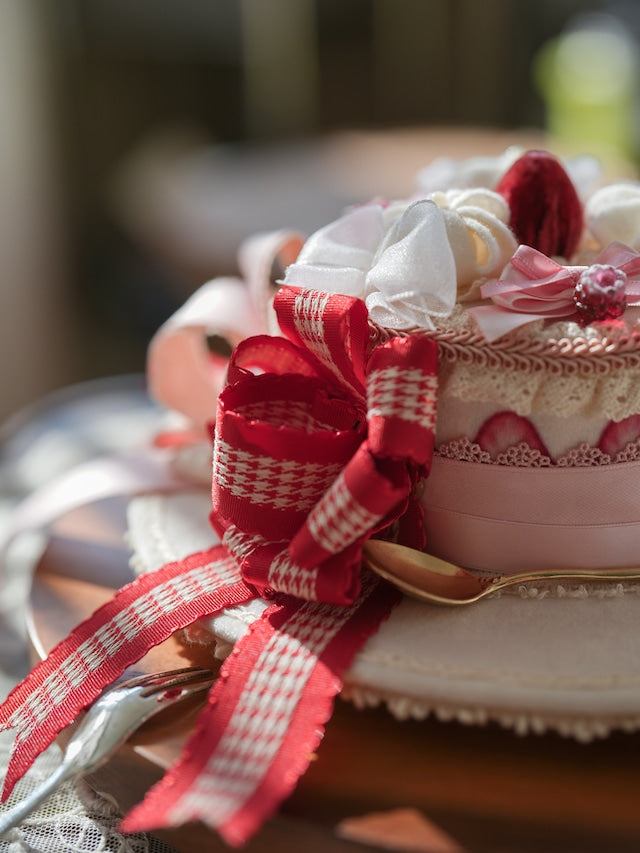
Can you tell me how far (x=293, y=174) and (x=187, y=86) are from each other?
3.47 ft

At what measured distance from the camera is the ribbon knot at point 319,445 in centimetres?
43

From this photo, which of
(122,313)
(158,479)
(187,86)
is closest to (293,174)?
(122,313)

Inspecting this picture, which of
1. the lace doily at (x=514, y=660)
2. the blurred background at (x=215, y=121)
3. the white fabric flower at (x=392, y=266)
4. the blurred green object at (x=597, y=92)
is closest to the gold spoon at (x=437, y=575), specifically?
the lace doily at (x=514, y=660)

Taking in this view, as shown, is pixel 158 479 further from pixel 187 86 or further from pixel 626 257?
pixel 187 86

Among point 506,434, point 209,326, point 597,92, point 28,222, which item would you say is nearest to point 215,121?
point 28,222

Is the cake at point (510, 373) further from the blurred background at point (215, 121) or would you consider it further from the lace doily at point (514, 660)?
the blurred background at point (215, 121)

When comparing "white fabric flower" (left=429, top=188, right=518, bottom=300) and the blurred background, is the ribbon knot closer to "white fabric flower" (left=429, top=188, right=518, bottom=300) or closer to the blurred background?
"white fabric flower" (left=429, top=188, right=518, bottom=300)

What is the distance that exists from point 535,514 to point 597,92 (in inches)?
89.6

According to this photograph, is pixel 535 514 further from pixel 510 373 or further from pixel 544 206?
pixel 544 206

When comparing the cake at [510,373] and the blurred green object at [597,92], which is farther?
the blurred green object at [597,92]

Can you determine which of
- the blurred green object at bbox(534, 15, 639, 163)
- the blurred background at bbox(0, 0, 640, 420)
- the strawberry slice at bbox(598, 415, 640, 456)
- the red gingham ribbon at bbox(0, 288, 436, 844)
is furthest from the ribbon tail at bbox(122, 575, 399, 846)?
the blurred green object at bbox(534, 15, 639, 163)

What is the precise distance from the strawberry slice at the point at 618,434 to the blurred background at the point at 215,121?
1396 millimetres

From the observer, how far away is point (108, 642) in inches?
19.2

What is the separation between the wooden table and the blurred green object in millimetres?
2048
